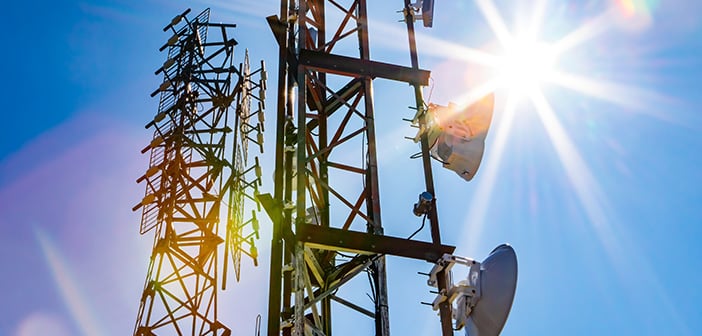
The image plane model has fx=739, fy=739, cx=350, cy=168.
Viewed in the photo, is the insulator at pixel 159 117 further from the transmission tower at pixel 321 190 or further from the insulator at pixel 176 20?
the transmission tower at pixel 321 190

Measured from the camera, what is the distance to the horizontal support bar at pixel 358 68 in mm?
9938

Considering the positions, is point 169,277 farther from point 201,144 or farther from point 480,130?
point 480,130

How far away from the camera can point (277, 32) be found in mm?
10070

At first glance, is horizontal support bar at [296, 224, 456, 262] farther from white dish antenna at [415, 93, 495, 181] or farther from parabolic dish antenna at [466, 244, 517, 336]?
white dish antenna at [415, 93, 495, 181]

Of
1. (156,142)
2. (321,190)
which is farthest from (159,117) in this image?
(321,190)

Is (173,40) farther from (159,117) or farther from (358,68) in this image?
(358,68)

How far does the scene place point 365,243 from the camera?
8.36 m

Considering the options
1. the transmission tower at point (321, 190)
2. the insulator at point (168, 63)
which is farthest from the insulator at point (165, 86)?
the transmission tower at point (321, 190)

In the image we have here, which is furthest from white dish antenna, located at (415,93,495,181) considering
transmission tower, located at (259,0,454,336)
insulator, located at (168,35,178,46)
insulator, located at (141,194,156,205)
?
insulator, located at (168,35,178,46)

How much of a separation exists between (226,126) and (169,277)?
4793 mm

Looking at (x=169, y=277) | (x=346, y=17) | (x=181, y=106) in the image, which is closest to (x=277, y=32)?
(x=346, y=17)

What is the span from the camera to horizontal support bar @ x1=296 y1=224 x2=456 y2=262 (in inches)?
324

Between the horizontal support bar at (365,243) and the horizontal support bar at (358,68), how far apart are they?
8.60 ft

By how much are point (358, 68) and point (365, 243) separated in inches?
112
